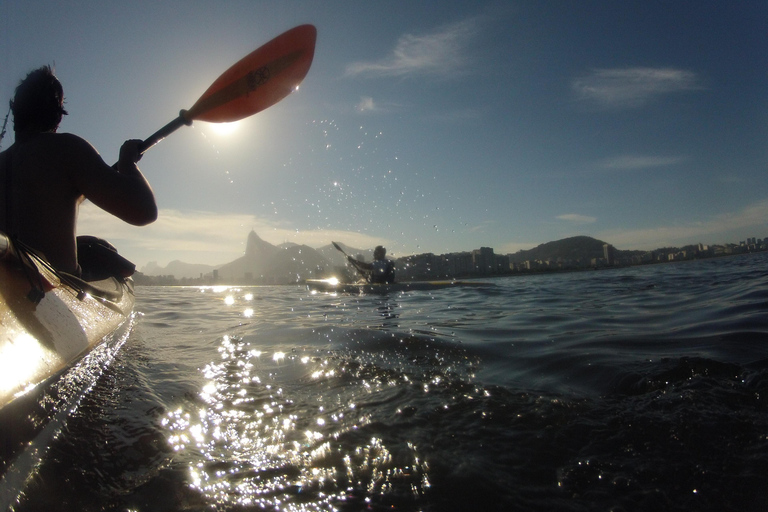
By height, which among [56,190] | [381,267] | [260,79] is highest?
[260,79]

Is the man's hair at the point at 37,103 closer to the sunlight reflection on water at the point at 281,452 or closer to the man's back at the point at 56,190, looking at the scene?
the man's back at the point at 56,190

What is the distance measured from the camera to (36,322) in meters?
1.89

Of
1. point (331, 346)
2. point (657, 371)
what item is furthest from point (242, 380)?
point (657, 371)

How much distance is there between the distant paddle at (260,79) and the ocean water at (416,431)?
2683mm

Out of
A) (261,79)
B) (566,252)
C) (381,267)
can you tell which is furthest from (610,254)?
(261,79)

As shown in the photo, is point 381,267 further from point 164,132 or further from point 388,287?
point 164,132

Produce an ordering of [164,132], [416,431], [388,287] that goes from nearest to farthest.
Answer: [416,431] → [164,132] → [388,287]

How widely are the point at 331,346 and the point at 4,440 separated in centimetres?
333

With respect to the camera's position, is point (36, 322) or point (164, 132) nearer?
point (36, 322)

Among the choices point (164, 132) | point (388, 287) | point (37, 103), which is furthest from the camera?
point (388, 287)

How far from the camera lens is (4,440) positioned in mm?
1313

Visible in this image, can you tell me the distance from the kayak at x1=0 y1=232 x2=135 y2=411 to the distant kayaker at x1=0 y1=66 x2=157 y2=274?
412 millimetres

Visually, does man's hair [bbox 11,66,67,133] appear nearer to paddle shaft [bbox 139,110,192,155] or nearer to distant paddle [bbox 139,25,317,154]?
paddle shaft [bbox 139,110,192,155]

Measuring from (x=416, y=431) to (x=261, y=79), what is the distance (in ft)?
13.8
